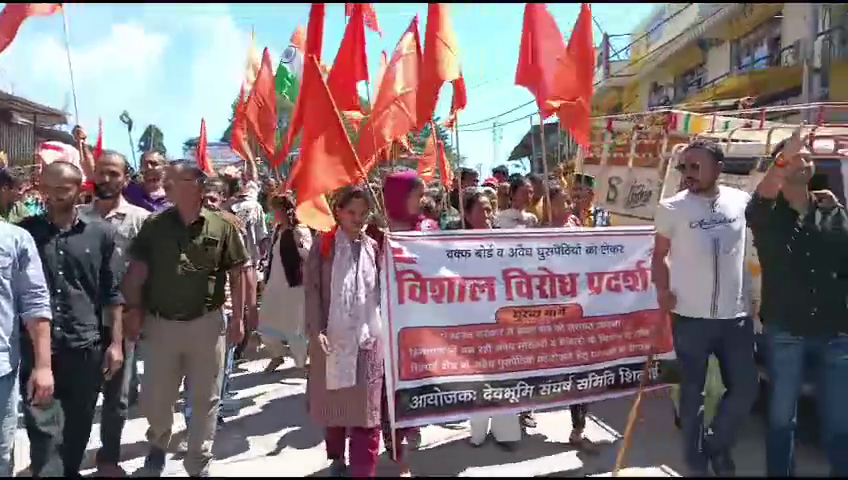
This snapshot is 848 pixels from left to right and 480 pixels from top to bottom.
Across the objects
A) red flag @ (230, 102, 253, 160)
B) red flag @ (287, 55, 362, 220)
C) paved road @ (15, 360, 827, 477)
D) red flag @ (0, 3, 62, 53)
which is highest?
red flag @ (0, 3, 62, 53)

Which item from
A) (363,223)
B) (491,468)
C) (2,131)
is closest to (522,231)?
(363,223)

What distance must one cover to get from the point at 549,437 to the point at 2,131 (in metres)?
21.0

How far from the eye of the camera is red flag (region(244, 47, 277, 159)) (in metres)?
7.94

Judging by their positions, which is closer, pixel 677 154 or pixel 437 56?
pixel 437 56

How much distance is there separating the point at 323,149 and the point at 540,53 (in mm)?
1938

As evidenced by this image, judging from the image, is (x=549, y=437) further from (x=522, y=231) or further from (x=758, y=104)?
(x=758, y=104)

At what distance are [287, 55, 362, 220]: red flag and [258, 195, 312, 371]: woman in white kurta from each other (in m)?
1.96

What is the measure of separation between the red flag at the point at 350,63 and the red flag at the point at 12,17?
6.39ft

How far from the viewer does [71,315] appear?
Result: 139 inches

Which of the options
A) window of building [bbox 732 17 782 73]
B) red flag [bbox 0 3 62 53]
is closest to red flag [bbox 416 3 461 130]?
red flag [bbox 0 3 62 53]

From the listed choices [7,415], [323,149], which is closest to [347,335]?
[323,149]

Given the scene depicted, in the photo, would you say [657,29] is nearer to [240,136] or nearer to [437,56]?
[240,136]

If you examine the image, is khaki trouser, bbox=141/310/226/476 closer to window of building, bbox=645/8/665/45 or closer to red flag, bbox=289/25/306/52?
red flag, bbox=289/25/306/52

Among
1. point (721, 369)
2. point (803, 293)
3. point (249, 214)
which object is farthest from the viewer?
point (249, 214)
